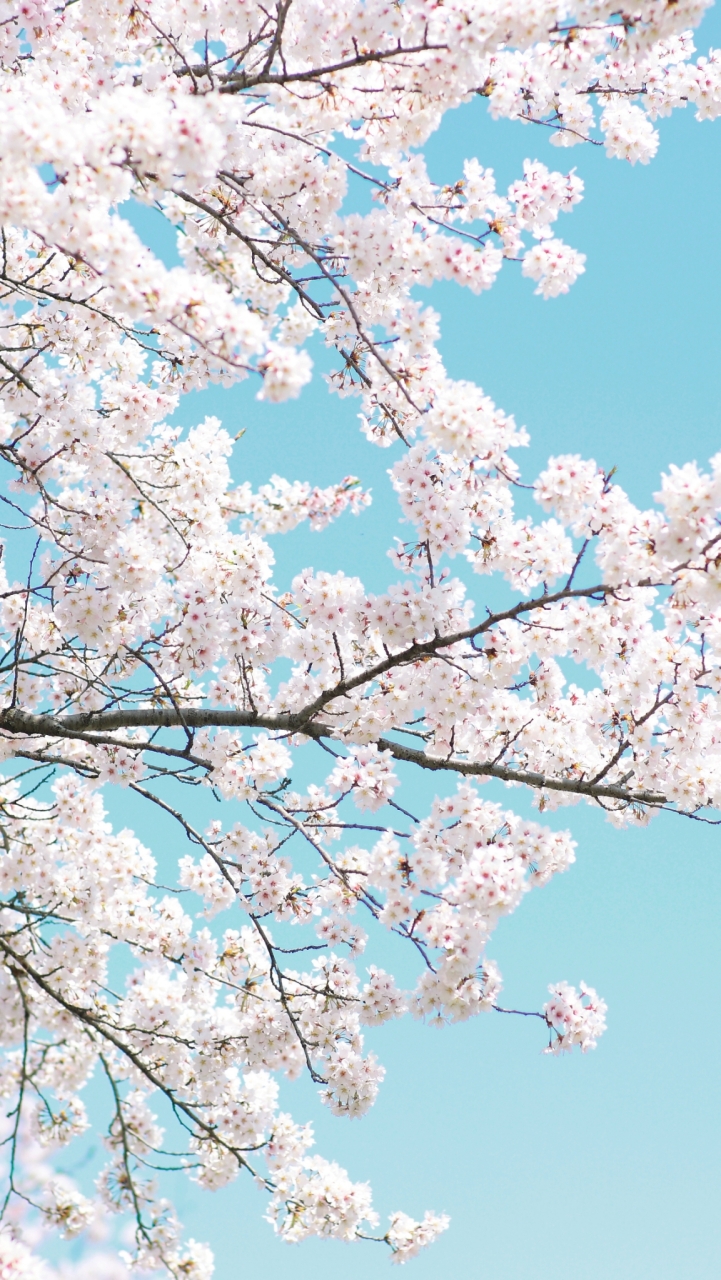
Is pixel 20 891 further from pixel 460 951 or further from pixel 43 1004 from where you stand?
pixel 460 951

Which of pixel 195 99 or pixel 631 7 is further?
pixel 631 7

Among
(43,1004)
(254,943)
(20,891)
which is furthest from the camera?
(43,1004)

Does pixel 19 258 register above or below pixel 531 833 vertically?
above

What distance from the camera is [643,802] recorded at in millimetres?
5727

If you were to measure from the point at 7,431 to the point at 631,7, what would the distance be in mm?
5280

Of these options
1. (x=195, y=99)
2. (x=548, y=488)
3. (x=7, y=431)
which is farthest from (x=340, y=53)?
(x=7, y=431)

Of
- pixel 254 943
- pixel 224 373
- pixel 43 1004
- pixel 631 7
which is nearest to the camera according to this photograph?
pixel 631 7

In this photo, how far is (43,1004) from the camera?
855 centimetres

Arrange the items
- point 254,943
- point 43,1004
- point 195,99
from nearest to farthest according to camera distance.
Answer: point 195,99 → point 254,943 → point 43,1004

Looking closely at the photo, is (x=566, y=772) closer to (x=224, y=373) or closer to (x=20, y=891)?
(x=224, y=373)

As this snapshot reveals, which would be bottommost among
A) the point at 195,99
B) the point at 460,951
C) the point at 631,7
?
the point at 460,951

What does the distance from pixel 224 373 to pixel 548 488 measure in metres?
2.65

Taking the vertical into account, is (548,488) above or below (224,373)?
below

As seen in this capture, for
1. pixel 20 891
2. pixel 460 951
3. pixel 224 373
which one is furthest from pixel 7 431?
pixel 460 951
